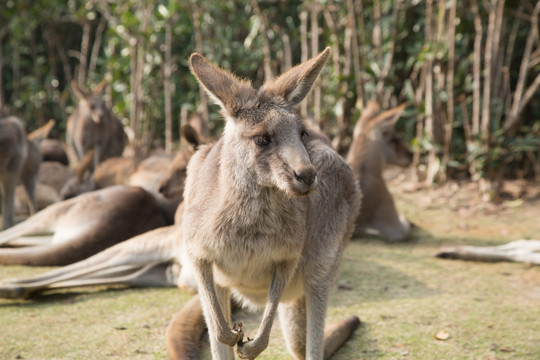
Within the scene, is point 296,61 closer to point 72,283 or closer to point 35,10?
point 35,10

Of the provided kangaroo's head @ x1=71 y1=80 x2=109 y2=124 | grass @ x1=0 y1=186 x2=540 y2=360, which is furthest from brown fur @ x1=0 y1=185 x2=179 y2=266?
kangaroo's head @ x1=71 y1=80 x2=109 y2=124

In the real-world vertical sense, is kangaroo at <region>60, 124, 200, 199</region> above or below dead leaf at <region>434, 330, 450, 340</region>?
above

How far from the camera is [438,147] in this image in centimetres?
651

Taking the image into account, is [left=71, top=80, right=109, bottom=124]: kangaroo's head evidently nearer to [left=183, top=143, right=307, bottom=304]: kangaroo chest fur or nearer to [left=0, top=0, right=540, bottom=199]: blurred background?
[left=0, top=0, right=540, bottom=199]: blurred background

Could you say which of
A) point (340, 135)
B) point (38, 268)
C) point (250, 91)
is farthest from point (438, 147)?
point (250, 91)

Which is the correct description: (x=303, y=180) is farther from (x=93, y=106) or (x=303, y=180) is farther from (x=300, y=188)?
(x=93, y=106)

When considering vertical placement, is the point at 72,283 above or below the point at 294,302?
below

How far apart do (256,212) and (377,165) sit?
139 inches

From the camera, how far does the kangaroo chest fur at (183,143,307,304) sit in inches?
83.3

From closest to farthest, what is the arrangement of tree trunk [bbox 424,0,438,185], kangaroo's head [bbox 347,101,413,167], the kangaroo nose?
the kangaroo nose < kangaroo's head [bbox 347,101,413,167] < tree trunk [bbox 424,0,438,185]

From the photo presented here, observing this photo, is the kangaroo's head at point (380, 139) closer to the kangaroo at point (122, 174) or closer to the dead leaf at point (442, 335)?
the kangaroo at point (122, 174)

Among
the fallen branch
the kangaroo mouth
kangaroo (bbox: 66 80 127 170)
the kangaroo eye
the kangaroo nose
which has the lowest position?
the fallen branch

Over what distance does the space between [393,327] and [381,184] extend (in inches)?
94.8

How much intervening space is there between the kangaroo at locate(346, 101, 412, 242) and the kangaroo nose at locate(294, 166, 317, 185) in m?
3.30
